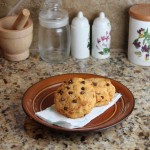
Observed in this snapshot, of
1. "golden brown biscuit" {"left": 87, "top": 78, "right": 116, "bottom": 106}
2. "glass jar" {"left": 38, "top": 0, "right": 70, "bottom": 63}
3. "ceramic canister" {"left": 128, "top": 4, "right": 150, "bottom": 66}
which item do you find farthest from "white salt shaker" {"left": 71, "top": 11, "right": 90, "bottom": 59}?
"golden brown biscuit" {"left": 87, "top": 78, "right": 116, "bottom": 106}

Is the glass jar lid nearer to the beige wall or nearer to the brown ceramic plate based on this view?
the beige wall

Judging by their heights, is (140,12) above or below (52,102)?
above

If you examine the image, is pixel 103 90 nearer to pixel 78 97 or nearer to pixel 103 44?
pixel 78 97

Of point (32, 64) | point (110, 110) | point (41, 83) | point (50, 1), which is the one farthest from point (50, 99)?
point (50, 1)

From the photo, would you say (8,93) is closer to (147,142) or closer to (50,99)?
(50,99)

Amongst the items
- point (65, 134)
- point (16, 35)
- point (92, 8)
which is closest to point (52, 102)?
point (65, 134)
